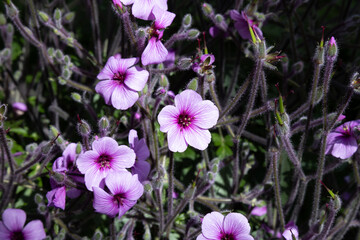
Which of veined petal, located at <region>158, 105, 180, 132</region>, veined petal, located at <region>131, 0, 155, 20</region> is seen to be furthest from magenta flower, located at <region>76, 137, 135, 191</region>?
veined petal, located at <region>131, 0, 155, 20</region>

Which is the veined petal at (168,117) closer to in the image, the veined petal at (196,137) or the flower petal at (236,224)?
the veined petal at (196,137)

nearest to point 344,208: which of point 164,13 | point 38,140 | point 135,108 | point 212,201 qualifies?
point 212,201

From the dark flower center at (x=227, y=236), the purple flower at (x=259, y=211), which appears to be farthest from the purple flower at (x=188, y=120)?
the purple flower at (x=259, y=211)

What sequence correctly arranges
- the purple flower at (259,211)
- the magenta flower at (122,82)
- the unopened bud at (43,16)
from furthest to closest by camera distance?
the purple flower at (259,211)
the unopened bud at (43,16)
the magenta flower at (122,82)

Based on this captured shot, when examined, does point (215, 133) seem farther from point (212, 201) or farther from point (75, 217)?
point (75, 217)

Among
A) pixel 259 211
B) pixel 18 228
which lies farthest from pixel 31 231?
pixel 259 211

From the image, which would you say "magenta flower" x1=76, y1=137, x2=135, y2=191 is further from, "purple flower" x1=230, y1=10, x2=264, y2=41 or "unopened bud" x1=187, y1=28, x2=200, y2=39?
"purple flower" x1=230, y1=10, x2=264, y2=41
